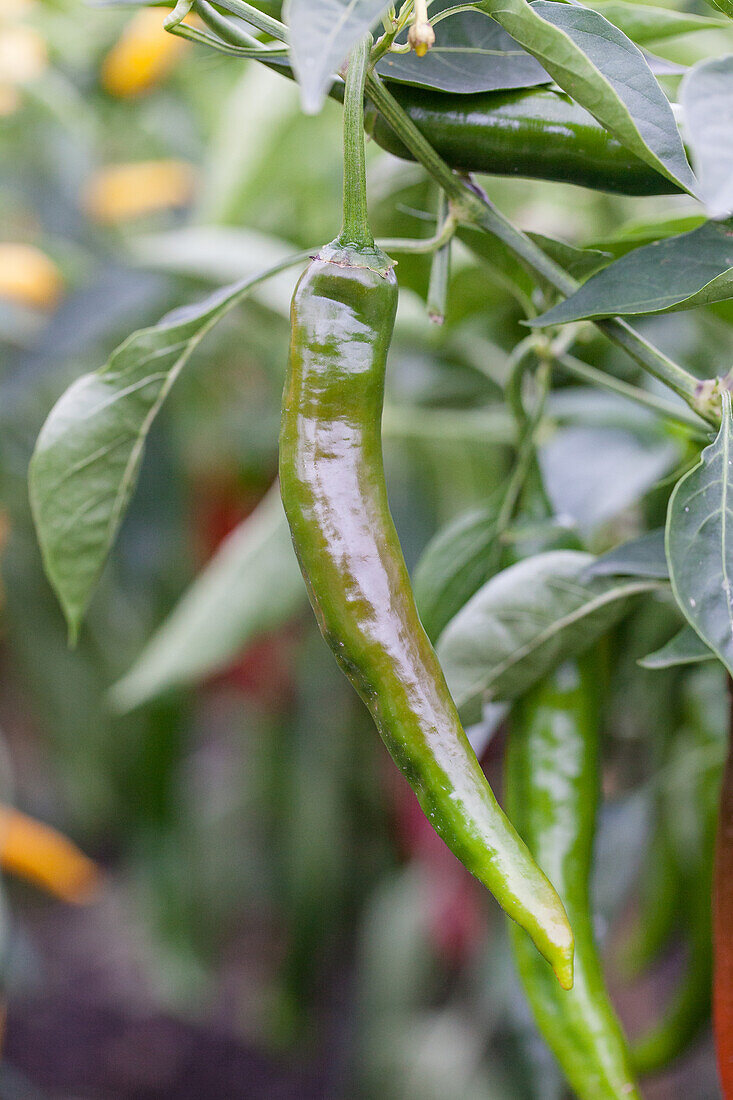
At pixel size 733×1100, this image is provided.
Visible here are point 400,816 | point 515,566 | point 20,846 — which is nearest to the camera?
point 515,566

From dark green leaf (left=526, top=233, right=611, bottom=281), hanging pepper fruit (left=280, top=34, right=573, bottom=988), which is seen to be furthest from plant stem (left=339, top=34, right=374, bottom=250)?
dark green leaf (left=526, top=233, right=611, bottom=281)

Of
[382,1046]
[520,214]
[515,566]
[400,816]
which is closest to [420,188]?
[520,214]

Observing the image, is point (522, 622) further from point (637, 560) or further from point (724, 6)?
point (724, 6)

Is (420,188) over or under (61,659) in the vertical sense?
over

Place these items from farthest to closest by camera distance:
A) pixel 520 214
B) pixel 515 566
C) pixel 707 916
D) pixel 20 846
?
pixel 20 846
pixel 520 214
pixel 707 916
pixel 515 566

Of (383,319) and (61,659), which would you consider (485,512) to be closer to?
(383,319)

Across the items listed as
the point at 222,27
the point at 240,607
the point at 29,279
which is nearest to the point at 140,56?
the point at 29,279
